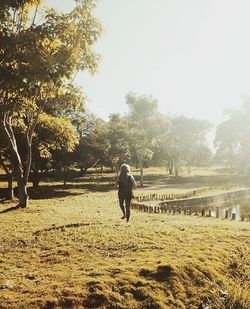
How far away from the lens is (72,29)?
22.0 metres

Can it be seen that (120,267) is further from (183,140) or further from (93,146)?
(183,140)

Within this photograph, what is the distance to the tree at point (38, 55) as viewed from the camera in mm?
19438

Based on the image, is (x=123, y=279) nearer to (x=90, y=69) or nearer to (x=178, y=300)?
(x=178, y=300)

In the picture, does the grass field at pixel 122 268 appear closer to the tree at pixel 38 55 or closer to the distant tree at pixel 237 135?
the tree at pixel 38 55

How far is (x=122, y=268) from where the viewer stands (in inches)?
397

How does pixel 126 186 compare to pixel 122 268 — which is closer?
pixel 122 268

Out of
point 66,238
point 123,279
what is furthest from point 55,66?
point 123,279

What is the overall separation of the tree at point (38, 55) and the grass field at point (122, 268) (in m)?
8.12

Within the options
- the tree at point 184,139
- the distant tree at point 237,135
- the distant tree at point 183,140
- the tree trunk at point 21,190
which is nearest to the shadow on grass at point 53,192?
the tree trunk at point 21,190

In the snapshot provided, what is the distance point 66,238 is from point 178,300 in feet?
17.6

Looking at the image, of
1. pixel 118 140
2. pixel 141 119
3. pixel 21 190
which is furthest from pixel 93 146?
pixel 21 190

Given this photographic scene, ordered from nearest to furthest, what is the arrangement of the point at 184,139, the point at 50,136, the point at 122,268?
1. the point at 122,268
2. the point at 50,136
3. the point at 184,139

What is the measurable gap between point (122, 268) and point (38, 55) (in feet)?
43.3

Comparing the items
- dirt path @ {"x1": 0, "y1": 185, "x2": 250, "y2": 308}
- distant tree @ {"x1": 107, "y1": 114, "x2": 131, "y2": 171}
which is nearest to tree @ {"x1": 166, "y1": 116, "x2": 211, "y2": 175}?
distant tree @ {"x1": 107, "y1": 114, "x2": 131, "y2": 171}
